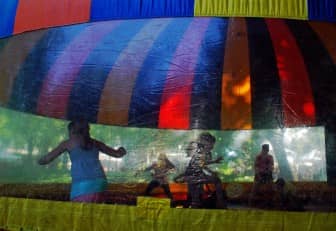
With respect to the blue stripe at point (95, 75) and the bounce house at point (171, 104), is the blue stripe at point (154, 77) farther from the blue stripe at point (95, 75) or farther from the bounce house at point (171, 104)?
the blue stripe at point (95, 75)

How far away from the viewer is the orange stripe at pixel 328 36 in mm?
4273

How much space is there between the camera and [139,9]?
409 cm

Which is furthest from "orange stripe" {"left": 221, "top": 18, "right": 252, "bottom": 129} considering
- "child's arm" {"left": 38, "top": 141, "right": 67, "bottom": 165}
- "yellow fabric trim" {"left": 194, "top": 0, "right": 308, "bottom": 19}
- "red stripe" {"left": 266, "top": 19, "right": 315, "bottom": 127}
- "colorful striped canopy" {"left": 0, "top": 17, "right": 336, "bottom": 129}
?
"child's arm" {"left": 38, "top": 141, "right": 67, "bottom": 165}

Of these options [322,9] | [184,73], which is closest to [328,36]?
[322,9]

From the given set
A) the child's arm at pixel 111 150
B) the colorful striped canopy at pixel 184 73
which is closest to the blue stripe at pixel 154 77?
the colorful striped canopy at pixel 184 73

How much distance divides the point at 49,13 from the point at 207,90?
5.57 feet

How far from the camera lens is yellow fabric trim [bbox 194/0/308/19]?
3.93m

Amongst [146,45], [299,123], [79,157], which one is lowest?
[79,157]

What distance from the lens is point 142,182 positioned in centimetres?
407

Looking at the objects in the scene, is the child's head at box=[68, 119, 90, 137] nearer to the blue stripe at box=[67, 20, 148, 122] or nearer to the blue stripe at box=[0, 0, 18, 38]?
the blue stripe at box=[67, 20, 148, 122]

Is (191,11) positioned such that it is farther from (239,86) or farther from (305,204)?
(305,204)

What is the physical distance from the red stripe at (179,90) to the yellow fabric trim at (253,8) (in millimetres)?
451

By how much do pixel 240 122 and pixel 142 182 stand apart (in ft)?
3.60

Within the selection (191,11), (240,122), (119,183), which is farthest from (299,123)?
(119,183)
